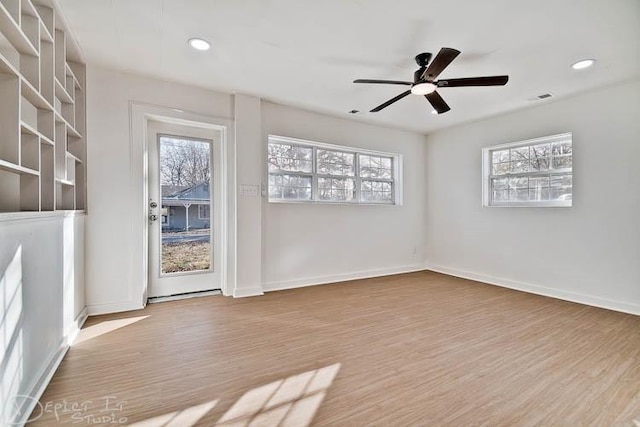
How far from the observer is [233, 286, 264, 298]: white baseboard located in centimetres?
370

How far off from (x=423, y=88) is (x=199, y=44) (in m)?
2.06

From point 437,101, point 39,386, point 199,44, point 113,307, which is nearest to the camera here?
point 39,386

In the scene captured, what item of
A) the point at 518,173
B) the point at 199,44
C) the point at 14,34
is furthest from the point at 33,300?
the point at 518,173

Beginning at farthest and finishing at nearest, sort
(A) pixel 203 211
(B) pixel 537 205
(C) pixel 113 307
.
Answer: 1. (B) pixel 537 205
2. (A) pixel 203 211
3. (C) pixel 113 307

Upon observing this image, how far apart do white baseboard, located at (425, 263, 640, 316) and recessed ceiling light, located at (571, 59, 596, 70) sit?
2591 millimetres

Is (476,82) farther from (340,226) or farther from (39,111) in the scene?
(39,111)

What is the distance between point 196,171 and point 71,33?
169 cm

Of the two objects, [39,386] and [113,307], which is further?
[113,307]

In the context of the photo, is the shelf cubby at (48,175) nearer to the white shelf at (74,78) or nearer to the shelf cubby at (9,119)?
the shelf cubby at (9,119)

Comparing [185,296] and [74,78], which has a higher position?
[74,78]

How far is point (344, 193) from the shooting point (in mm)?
4832

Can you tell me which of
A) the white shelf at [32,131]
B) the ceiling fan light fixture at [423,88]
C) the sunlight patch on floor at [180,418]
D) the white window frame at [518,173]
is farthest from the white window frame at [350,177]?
the sunlight patch on floor at [180,418]

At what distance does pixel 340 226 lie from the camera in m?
4.64

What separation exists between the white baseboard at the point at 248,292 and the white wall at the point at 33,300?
1578mm
